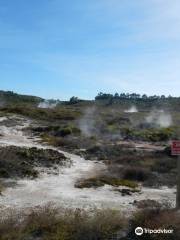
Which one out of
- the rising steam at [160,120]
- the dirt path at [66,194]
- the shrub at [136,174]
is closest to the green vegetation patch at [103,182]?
the dirt path at [66,194]

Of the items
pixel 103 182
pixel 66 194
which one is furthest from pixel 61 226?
pixel 103 182

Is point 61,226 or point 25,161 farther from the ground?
point 25,161

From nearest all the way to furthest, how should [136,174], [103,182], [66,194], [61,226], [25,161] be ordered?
[61,226] < [66,194] < [103,182] < [136,174] < [25,161]

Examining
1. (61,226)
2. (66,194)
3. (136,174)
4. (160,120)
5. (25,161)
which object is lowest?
(66,194)

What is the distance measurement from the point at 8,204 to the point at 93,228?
5412 millimetres

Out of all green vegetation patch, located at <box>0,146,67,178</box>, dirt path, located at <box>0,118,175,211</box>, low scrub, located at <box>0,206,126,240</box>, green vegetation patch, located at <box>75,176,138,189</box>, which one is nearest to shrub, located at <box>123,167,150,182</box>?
green vegetation patch, located at <box>75,176,138,189</box>

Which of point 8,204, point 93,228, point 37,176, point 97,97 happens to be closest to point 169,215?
point 93,228

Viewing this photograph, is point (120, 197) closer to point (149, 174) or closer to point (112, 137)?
point (149, 174)

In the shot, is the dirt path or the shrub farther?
the shrub

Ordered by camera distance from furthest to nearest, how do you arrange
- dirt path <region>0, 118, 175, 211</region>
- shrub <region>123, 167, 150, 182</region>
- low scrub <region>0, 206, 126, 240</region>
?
shrub <region>123, 167, 150, 182</region> < dirt path <region>0, 118, 175, 211</region> < low scrub <region>0, 206, 126, 240</region>

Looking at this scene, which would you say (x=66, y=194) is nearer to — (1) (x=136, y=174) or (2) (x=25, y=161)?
(1) (x=136, y=174)

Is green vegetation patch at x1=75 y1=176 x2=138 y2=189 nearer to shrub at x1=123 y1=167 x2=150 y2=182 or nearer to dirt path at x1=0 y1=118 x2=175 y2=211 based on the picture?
dirt path at x1=0 y1=118 x2=175 y2=211

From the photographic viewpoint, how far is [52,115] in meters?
69.8

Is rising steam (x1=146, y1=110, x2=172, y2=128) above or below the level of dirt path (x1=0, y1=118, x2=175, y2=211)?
above
